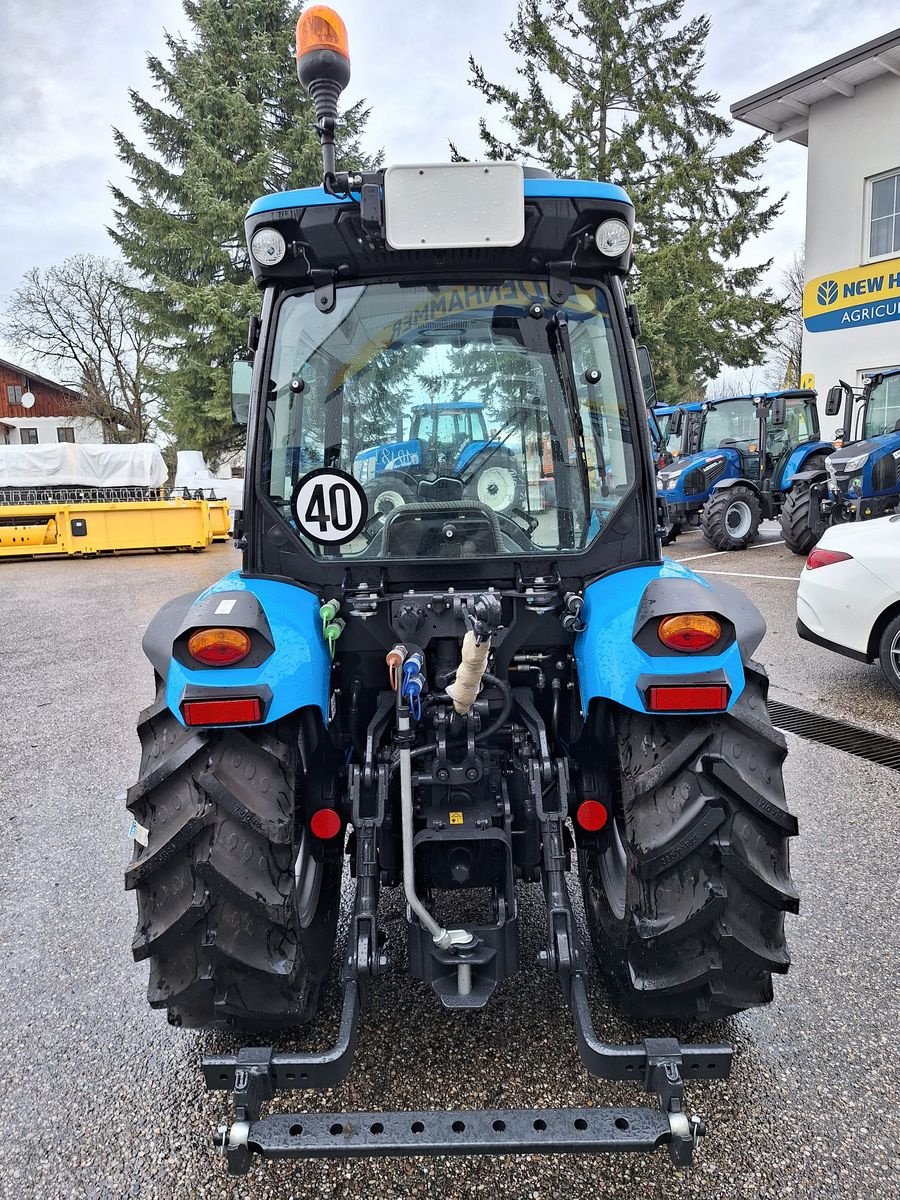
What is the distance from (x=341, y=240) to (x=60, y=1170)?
8.40ft

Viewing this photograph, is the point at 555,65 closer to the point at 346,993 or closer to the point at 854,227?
the point at 854,227

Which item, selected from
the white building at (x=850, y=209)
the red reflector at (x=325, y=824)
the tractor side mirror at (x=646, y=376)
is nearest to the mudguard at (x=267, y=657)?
the red reflector at (x=325, y=824)

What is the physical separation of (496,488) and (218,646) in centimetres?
98

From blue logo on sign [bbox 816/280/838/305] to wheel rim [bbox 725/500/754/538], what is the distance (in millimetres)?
6211

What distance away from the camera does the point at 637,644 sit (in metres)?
2.05

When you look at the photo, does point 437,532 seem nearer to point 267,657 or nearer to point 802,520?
point 267,657

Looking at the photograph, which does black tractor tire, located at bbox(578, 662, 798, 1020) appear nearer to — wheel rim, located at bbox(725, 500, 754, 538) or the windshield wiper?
the windshield wiper

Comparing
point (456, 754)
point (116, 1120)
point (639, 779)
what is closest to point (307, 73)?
point (456, 754)

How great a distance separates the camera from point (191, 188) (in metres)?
21.5

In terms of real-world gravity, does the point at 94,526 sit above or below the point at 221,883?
above

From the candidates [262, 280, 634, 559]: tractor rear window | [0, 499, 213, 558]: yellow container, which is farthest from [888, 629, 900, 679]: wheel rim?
[0, 499, 213, 558]: yellow container

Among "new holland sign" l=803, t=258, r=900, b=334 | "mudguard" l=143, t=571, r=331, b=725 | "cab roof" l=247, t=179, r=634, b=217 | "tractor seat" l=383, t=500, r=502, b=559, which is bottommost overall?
"mudguard" l=143, t=571, r=331, b=725

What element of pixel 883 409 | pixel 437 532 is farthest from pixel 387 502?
pixel 883 409

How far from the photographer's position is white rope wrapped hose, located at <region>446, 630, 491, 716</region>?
190 cm
